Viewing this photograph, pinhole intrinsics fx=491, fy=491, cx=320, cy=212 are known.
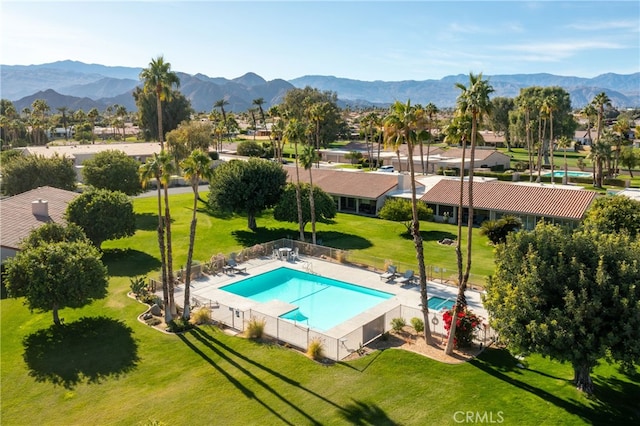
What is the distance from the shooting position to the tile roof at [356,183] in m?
60.1

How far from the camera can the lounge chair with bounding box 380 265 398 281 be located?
36594 mm

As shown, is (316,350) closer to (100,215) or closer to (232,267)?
(232,267)

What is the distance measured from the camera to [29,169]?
186ft

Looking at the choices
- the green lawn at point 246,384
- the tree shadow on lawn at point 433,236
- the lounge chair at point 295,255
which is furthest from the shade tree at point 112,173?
the tree shadow on lawn at point 433,236

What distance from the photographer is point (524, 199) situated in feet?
168

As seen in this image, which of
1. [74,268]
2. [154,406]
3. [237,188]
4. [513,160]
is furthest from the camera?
[513,160]

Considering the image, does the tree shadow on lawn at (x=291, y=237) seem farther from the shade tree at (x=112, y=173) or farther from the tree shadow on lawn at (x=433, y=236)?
the shade tree at (x=112, y=173)

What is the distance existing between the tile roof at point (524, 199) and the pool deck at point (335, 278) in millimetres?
18744

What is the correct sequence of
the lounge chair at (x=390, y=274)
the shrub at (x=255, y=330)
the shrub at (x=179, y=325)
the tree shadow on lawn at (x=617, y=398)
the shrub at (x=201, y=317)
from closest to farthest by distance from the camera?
the tree shadow on lawn at (x=617, y=398) → the shrub at (x=255, y=330) → the shrub at (x=179, y=325) → the shrub at (x=201, y=317) → the lounge chair at (x=390, y=274)

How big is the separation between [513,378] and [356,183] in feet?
140

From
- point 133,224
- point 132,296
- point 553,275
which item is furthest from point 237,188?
point 553,275

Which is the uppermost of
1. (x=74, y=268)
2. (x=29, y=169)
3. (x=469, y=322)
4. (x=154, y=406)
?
(x=29, y=169)

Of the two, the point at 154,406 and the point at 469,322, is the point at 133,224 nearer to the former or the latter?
the point at 154,406

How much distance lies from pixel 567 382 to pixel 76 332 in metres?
25.5
